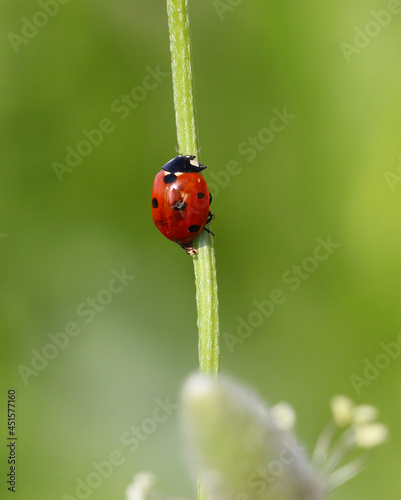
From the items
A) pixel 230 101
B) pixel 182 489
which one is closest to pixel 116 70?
pixel 230 101

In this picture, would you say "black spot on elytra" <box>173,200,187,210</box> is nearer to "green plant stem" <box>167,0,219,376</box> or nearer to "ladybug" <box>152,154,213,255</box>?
"ladybug" <box>152,154,213,255</box>

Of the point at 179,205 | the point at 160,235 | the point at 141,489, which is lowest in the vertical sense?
the point at 141,489

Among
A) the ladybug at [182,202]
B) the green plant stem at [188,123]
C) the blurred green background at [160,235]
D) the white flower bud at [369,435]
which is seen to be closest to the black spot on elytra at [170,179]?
the ladybug at [182,202]

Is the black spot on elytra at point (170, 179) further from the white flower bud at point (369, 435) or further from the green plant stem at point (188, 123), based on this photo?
the white flower bud at point (369, 435)

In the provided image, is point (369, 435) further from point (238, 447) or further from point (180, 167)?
point (180, 167)

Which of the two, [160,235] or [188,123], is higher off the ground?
[160,235]

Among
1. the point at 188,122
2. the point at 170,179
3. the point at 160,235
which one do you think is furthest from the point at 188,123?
the point at 160,235

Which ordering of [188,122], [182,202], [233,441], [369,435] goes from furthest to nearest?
[182,202], [369,435], [188,122], [233,441]
